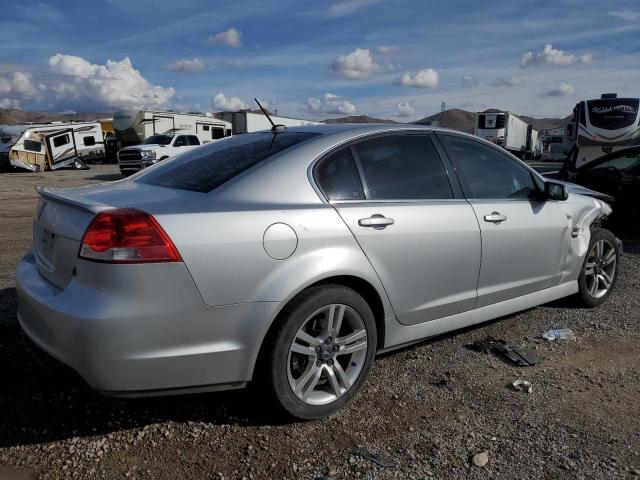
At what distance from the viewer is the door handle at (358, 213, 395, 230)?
2.94m

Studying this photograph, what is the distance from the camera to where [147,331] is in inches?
93.0

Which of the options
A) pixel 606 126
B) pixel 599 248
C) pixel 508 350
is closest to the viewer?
pixel 508 350

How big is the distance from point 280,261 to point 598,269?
3.54 m

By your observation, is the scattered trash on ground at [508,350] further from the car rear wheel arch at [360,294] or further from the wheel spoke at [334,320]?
the wheel spoke at [334,320]

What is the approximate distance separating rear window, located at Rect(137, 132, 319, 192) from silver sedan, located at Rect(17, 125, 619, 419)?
2 cm

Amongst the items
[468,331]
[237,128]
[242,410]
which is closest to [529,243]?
[468,331]

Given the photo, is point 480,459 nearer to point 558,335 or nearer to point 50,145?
point 558,335

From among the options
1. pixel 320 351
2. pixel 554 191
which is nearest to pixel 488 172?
pixel 554 191

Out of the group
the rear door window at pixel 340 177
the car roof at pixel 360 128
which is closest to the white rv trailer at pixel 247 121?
the car roof at pixel 360 128

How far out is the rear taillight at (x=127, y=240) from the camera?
2.35 metres

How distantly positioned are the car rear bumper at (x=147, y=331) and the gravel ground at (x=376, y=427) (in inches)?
9.0

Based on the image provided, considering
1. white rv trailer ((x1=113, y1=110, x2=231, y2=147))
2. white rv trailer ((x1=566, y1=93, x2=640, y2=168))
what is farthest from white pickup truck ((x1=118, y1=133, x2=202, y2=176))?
white rv trailer ((x1=566, y1=93, x2=640, y2=168))

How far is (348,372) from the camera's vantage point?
3.01 m

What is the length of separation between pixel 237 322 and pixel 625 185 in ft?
22.6
